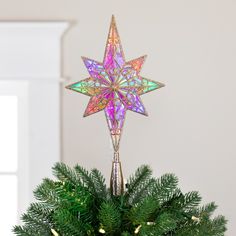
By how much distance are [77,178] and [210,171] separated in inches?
36.1

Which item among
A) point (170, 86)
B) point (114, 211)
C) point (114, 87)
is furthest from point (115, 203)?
point (170, 86)

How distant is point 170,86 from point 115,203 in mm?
980

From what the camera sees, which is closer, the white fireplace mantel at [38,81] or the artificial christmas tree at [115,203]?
the artificial christmas tree at [115,203]

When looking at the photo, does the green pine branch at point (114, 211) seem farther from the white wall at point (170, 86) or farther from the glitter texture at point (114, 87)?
the white wall at point (170, 86)

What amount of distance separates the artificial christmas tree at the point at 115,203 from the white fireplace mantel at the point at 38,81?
0.80 m

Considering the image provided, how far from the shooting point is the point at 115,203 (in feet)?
3.23

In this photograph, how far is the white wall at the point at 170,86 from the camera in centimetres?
191

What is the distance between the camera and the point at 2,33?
6.28 ft

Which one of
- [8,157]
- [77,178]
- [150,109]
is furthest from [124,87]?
[8,157]

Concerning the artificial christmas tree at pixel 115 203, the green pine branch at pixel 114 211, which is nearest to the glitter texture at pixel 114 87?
the artificial christmas tree at pixel 115 203

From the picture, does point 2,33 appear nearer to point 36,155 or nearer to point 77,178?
point 36,155

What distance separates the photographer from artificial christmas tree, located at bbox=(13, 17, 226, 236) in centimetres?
93

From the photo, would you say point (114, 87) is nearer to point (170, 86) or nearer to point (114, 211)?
point (114, 211)

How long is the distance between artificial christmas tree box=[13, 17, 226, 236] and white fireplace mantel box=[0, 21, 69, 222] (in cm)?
80
